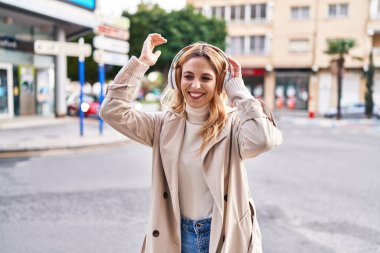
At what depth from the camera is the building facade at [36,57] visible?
637 inches

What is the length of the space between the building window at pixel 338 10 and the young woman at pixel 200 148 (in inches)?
1386

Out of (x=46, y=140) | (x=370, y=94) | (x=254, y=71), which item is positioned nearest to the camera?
(x=46, y=140)

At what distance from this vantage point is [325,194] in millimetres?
6250

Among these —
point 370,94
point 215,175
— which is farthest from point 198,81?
point 370,94

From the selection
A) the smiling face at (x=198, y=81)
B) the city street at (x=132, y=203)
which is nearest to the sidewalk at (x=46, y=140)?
the city street at (x=132, y=203)

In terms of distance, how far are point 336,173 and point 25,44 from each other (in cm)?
1480

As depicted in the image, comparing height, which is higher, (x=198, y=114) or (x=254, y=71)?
(x=254, y=71)

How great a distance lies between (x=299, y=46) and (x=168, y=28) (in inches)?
502

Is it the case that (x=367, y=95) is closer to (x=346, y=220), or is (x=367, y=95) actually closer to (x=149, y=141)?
(x=346, y=220)

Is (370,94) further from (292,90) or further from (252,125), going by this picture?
(252,125)

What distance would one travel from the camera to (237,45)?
37156 mm

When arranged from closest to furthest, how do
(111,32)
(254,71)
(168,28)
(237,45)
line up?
(111,32), (168,28), (254,71), (237,45)

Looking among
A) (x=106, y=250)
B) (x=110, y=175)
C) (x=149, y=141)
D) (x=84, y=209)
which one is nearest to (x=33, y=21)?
(x=110, y=175)

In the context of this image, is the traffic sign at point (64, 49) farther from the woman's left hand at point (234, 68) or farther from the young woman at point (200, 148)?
the woman's left hand at point (234, 68)
